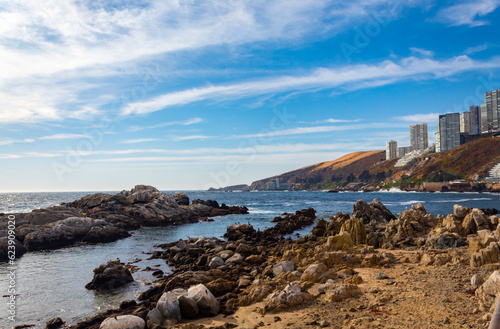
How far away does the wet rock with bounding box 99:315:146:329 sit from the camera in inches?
413

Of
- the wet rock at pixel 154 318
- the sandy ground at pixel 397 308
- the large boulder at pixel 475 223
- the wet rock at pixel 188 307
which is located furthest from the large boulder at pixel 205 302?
the large boulder at pixel 475 223

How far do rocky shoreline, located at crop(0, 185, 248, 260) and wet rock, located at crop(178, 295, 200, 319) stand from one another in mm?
21500

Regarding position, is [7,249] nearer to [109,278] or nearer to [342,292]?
[109,278]

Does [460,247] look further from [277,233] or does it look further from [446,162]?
[446,162]

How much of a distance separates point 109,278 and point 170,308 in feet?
24.1

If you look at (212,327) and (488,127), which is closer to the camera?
(212,327)

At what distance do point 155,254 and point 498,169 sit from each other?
14979 centimetres

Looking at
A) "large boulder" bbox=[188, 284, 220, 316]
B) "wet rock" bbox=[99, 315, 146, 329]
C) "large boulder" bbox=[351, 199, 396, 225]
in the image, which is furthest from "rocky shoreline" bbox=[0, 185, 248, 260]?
"large boulder" bbox=[351, 199, 396, 225]

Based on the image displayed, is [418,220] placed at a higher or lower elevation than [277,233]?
higher

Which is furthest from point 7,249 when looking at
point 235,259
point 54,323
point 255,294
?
point 255,294

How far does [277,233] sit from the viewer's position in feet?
117

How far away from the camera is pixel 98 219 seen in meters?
38.2

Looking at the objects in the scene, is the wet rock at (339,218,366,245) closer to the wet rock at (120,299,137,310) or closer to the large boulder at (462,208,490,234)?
the large boulder at (462,208,490,234)

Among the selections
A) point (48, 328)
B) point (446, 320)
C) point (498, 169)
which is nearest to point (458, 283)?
point (446, 320)
